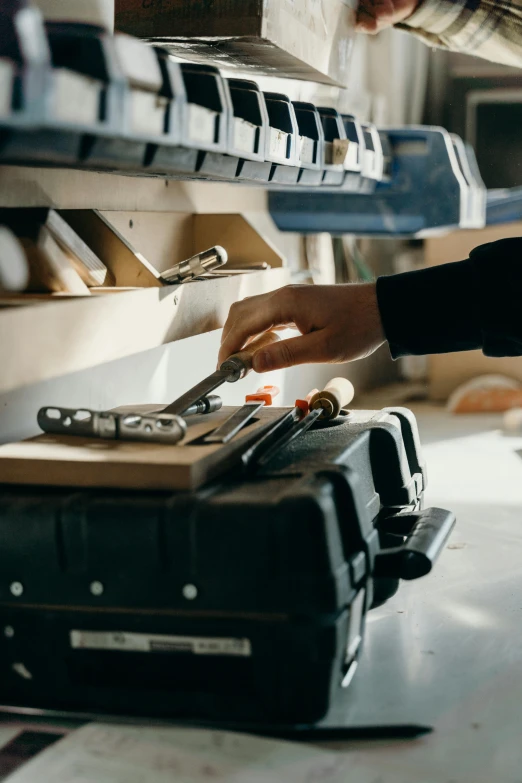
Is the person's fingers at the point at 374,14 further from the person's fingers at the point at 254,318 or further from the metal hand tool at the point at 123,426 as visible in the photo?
the metal hand tool at the point at 123,426

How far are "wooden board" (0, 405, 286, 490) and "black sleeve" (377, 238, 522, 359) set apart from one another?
30 cm

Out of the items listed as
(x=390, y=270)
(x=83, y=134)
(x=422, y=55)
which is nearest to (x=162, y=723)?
(x=83, y=134)

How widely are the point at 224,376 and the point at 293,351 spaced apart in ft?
0.30

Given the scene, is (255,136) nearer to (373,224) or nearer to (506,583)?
(506,583)

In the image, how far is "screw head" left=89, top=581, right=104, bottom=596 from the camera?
2.87 feet

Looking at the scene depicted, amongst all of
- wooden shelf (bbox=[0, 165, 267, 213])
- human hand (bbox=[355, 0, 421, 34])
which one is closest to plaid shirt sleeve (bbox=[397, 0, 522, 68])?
human hand (bbox=[355, 0, 421, 34])

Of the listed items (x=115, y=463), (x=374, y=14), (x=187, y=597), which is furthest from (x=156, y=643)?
(x=374, y=14)

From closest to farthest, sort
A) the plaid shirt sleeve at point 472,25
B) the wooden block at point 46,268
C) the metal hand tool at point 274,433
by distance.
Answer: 1. the metal hand tool at point 274,433
2. the wooden block at point 46,268
3. the plaid shirt sleeve at point 472,25

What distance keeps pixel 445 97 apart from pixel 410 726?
360 cm

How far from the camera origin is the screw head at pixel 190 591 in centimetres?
86

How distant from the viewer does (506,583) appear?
128 cm

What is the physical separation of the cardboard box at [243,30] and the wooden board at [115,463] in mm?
516

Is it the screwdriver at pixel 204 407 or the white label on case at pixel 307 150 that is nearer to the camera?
the screwdriver at pixel 204 407

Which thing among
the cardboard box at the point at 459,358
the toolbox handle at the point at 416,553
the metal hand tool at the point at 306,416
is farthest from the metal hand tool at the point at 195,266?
the cardboard box at the point at 459,358
